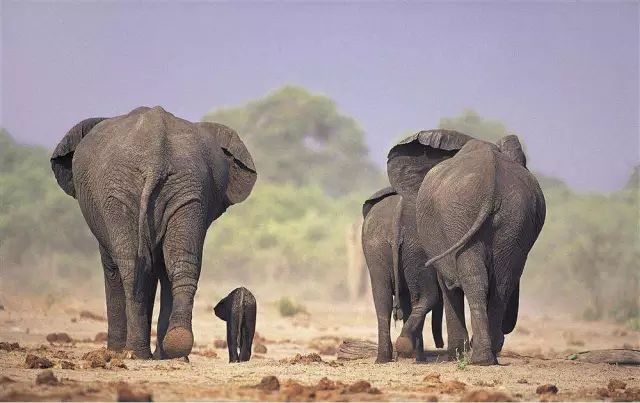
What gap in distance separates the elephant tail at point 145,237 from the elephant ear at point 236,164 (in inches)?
72.2

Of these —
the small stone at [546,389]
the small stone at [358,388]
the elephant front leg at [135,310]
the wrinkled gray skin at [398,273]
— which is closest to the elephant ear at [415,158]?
the wrinkled gray skin at [398,273]

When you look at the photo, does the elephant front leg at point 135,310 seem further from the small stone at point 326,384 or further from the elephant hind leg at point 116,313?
the small stone at point 326,384

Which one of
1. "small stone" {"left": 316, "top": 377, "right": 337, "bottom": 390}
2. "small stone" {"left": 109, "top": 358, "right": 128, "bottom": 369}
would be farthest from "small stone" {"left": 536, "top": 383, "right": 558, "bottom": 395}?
"small stone" {"left": 109, "top": 358, "right": 128, "bottom": 369}

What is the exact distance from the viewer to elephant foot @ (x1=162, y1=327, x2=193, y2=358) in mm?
12062

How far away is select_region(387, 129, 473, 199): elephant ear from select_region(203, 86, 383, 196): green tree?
5125cm

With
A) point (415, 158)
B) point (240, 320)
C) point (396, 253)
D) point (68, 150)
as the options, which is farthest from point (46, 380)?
point (415, 158)

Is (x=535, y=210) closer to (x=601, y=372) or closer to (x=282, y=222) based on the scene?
(x=601, y=372)

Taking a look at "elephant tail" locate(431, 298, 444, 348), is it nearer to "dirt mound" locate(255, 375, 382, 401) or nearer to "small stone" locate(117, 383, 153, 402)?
"dirt mound" locate(255, 375, 382, 401)

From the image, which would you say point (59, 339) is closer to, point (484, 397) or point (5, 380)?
point (5, 380)

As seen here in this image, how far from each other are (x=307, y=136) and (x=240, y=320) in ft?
182

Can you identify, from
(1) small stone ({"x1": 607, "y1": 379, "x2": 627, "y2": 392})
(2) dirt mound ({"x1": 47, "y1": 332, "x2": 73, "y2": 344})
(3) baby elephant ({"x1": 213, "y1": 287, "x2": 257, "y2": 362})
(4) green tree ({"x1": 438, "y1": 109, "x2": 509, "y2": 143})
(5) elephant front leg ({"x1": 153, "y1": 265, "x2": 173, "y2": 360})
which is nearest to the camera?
(1) small stone ({"x1": 607, "y1": 379, "x2": 627, "y2": 392})

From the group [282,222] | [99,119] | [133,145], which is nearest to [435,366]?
[133,145]

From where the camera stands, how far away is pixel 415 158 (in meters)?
15.0

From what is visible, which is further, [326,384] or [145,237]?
[145,237]
